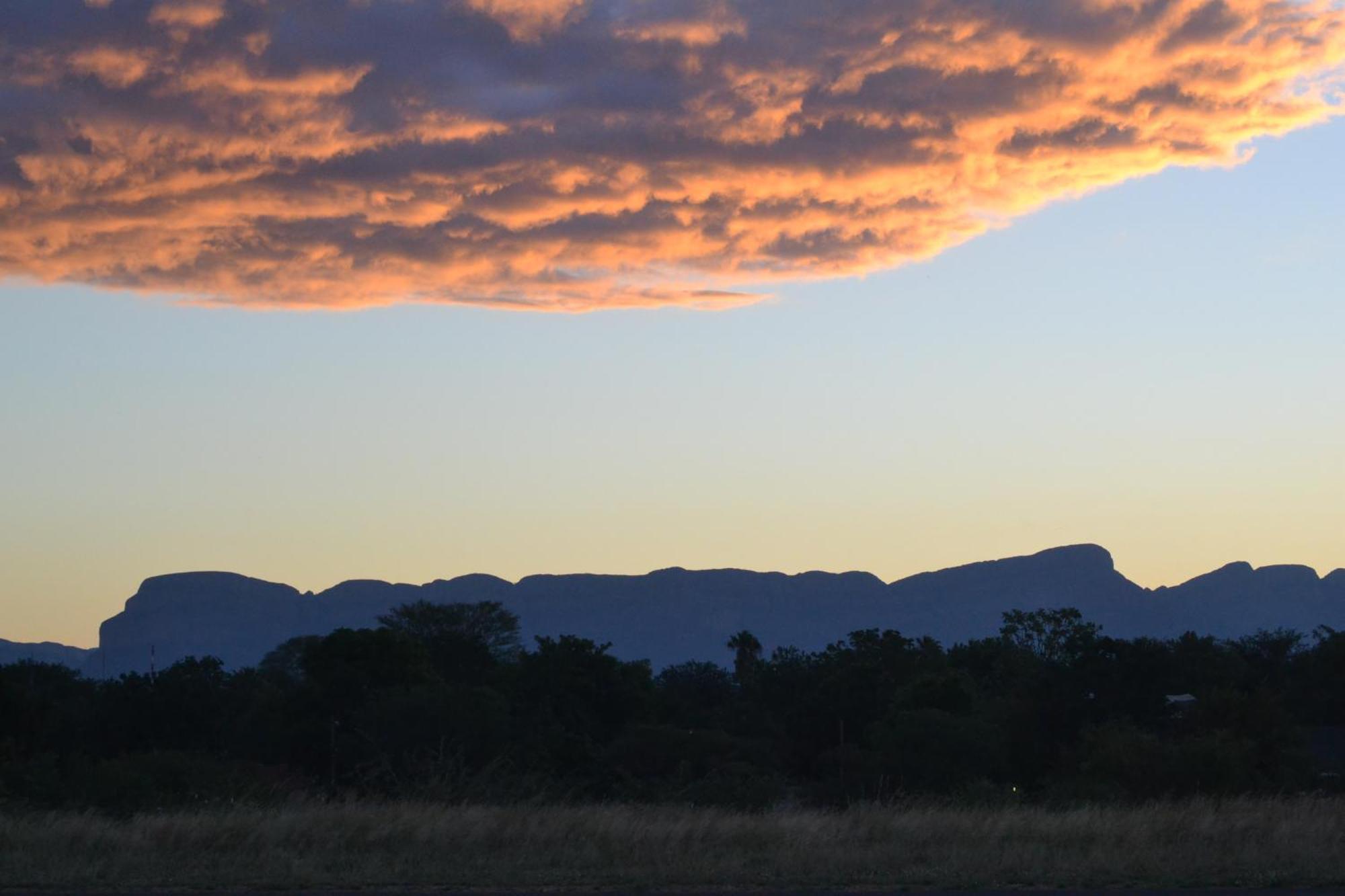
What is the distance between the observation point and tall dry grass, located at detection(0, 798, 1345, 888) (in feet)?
56.7

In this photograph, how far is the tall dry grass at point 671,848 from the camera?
1730 centimetres

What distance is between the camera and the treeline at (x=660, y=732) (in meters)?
31.0

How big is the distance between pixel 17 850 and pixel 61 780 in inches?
525

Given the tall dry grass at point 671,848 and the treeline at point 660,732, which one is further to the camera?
the treeline at point 660,732

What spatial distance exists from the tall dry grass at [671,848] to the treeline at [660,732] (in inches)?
183

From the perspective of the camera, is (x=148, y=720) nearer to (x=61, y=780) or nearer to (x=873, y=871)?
(x=61, y=780)

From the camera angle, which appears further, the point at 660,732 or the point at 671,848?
the point at 660,732

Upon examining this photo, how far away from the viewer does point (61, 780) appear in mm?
31656

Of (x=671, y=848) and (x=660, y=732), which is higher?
(x=660, y=732)

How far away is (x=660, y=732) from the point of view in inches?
1781

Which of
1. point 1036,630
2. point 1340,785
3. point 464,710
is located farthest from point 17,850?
point 1036,630

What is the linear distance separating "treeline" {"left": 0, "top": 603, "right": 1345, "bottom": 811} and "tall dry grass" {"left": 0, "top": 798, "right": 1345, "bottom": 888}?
466 centimetres

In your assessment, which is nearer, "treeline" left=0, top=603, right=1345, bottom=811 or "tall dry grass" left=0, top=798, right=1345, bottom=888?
"tall dry grass" left=0, top=798, right=1345, bottom=888

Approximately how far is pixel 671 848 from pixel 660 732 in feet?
84.5
